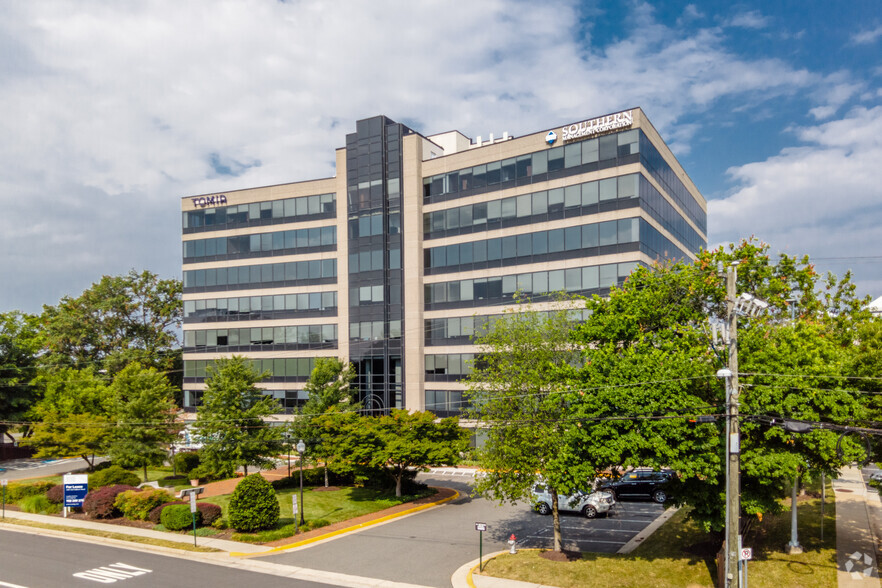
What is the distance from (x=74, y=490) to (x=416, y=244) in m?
30.4

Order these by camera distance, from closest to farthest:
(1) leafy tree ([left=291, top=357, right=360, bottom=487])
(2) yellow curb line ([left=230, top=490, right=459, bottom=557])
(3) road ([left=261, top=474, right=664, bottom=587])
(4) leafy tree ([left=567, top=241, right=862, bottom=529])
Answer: (4) leafy tree ([left=567, top=241, right=862, bottom=529]), (3) road ([left=261, top=474, right=664, bottom=587]), (2) yellow curb line ([left=230, top=490, right=459, bottom=557]), (1) leafy tree ([left=291, top=357, right=360, bottom=487])

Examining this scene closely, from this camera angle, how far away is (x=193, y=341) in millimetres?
65875

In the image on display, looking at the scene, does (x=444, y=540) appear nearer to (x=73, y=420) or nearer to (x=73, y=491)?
(x=73, y=491)

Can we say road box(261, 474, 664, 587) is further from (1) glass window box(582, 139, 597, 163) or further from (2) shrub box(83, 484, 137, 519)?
(1) glass window box(582, 139, 597, 163)

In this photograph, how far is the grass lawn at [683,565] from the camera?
21.6 m

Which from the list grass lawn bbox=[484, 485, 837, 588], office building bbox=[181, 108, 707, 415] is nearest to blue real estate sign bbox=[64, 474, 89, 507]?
office building bbox=[181, 108, 707, 415]

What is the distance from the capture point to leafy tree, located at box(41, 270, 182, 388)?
76.1 metres

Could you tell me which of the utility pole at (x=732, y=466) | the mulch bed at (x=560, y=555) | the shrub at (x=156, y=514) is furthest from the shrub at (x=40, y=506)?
the utility pole at (x=732, y=466)

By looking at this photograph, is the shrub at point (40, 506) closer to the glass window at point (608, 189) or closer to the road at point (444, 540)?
the road at point (444, 540)

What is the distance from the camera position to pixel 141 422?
4622cm

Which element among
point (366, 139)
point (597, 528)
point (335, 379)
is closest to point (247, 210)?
point (366, 139)

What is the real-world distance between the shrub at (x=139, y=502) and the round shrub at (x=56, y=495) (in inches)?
210

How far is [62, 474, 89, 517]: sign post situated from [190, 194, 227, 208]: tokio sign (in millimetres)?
34425

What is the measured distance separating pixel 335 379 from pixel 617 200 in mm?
24197
